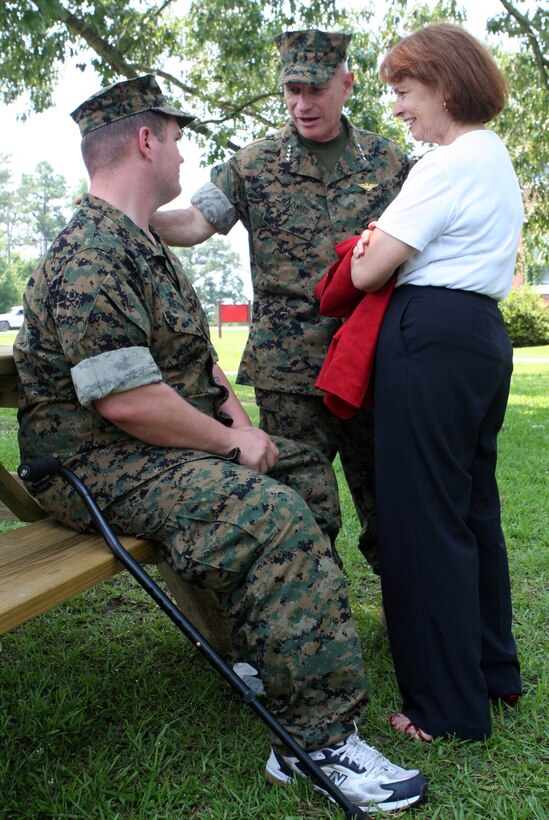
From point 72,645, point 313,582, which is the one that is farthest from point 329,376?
point 72,645

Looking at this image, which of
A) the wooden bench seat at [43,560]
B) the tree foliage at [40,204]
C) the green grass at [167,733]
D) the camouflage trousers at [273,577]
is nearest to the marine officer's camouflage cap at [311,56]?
the wooden bench seat at [43,560]

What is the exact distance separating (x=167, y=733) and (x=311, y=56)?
8.18ft

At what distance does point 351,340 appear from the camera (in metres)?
2.76

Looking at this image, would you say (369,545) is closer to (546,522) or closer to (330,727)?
(330,727)

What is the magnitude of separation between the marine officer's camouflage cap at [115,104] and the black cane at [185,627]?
1062 millimetres

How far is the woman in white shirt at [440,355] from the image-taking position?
2.53 metres

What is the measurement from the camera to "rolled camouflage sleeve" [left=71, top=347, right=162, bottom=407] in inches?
93.5

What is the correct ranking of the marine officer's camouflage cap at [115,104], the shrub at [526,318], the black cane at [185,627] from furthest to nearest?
the shrub at [526,318] → the marine officer's camouflage cap at [115,104] → the black cane at [185,627]

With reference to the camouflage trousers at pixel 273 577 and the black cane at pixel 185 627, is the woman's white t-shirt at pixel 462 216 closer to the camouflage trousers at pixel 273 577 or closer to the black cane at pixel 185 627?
the camouflage trousers at pixel 273 577

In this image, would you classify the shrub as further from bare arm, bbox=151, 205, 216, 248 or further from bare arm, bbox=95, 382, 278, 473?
bare arm, bbox=95, 382, 278, 473

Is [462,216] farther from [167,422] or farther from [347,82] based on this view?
[347,82]

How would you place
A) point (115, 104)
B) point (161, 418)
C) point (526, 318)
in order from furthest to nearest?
point (526, 318) → point (115, 104) → point (161, 418)

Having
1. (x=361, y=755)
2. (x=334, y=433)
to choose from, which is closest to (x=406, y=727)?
(x=361, y=755)

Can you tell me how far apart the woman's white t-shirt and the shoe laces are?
1.37 metres
